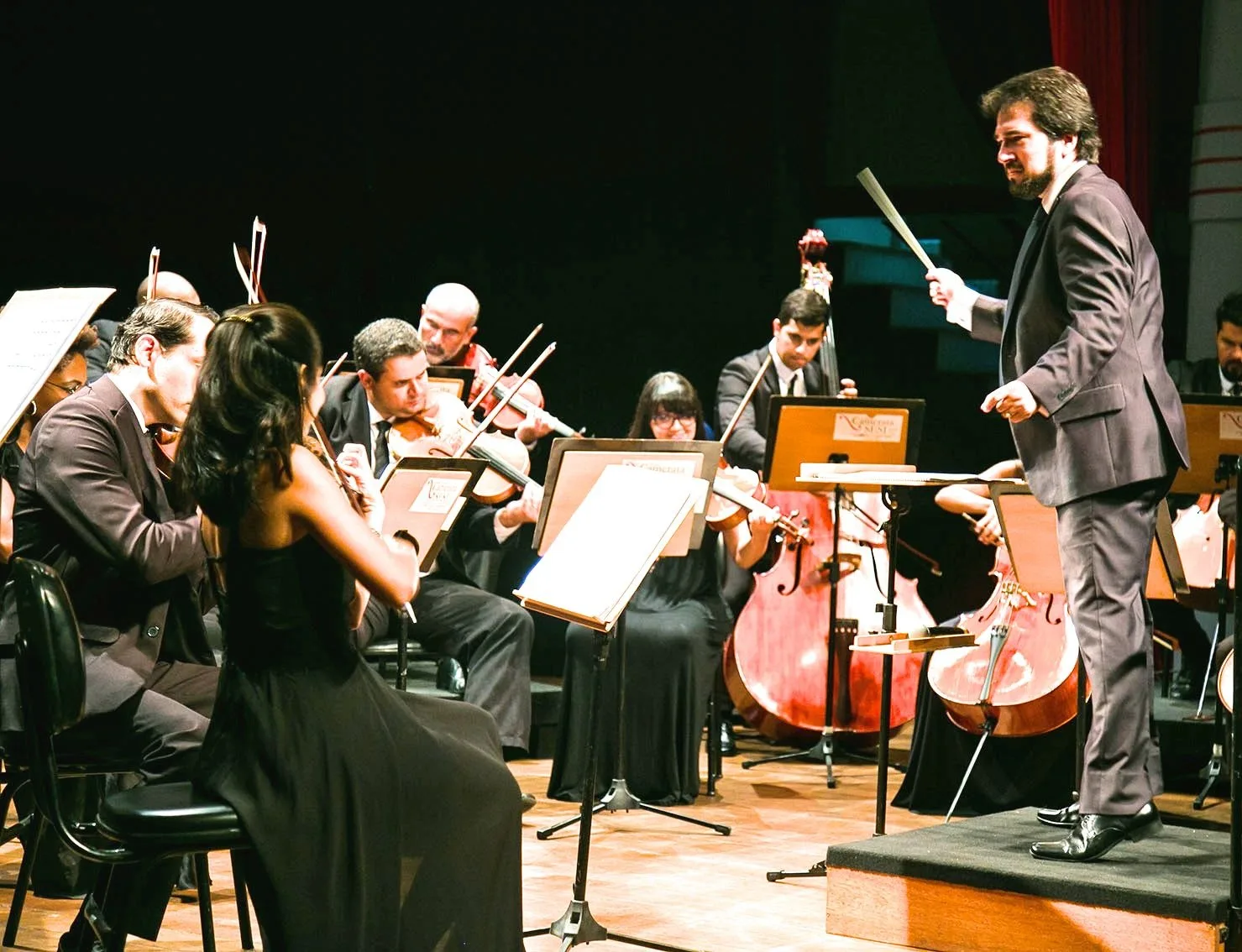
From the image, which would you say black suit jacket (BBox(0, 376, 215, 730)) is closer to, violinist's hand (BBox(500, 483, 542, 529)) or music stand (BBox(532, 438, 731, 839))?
music stand (BBox(532, 438, 731, 839))

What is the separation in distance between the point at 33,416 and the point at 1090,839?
2.78 metres

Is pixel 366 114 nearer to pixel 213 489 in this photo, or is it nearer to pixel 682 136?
pixel 682 136

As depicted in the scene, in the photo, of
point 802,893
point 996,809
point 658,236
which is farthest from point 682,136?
point 802,893

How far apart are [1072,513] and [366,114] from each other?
14.2ft

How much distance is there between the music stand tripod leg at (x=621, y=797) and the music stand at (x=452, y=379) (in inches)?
34.2

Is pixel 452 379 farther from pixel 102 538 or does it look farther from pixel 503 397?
pixel 102 538

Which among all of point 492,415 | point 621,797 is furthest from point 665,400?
point 621,797

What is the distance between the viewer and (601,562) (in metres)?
2.84

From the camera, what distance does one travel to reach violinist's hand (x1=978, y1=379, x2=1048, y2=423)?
112 inches

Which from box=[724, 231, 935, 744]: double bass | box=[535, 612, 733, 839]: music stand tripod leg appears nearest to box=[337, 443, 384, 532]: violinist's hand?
box=[535, 612, 733, 839]: music stand tripod leg

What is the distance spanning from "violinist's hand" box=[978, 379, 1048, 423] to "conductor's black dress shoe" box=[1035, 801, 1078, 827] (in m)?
0.88

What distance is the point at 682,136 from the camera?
6438 millimetres

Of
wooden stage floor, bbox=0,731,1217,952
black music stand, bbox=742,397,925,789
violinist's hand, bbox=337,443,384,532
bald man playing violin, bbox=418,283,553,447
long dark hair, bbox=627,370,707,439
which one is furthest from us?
bald man playing violin, bbox=418,283,553,447

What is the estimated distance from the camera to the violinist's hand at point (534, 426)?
500 centimetres
